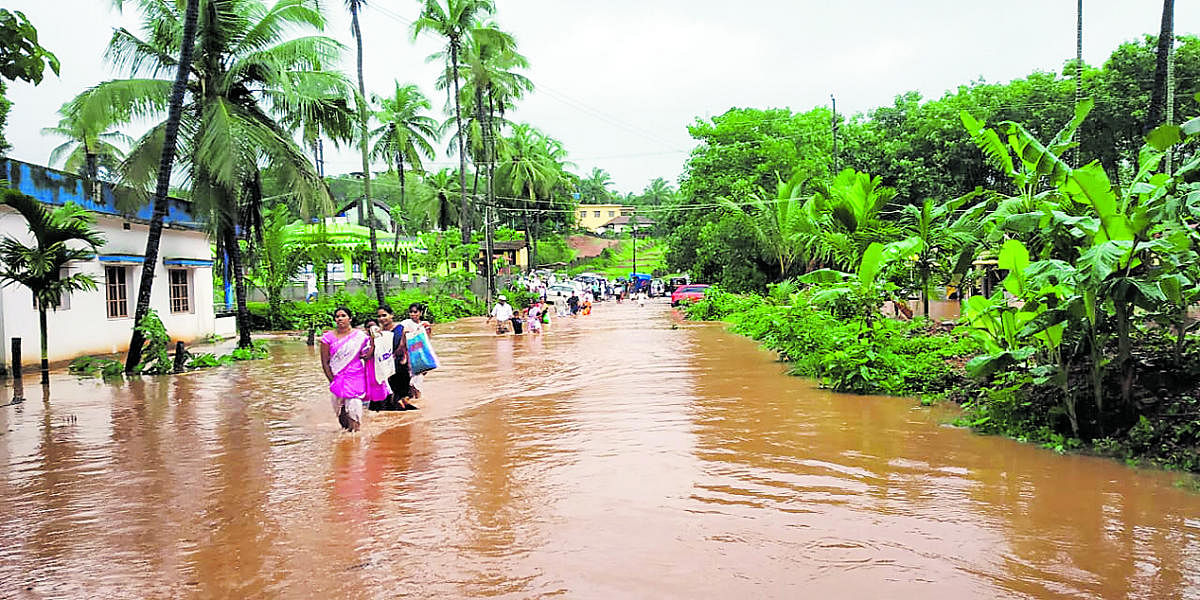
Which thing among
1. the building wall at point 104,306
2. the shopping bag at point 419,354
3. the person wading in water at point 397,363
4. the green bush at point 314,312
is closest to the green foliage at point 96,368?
the building wall at point 104,306

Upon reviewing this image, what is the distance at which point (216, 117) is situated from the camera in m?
18.2

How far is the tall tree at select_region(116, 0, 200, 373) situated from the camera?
1538 cm

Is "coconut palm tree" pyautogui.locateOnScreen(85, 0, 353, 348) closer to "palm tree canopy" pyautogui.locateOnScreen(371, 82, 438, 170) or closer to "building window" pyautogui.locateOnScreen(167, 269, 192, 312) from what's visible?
"building window" pyautogui.locateOnScreen(167, 269, 192, 312)

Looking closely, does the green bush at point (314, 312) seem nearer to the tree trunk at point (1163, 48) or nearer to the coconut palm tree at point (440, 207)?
the tree trunk at point (1163, 48)

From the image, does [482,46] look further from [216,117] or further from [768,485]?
[768,485]

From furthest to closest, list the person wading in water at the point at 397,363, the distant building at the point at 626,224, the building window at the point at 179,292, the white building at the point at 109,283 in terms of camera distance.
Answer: the distant building at the point at 626,224, the building window at the point at 179,292, the white building at the point at 109,283, the person wading in water at the point at 397,363

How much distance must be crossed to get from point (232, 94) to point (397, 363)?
12.2 meters

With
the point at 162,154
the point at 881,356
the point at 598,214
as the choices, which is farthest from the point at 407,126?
the point at 598,214

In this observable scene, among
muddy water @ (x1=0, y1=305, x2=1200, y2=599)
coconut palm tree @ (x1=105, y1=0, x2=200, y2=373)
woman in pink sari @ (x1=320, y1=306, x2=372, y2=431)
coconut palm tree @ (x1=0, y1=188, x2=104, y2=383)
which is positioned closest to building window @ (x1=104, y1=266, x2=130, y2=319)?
coconut palm tree @ (x1=105, y1=0, x2=200, y2=373)

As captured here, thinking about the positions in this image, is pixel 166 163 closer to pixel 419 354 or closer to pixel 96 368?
pixel 96 368

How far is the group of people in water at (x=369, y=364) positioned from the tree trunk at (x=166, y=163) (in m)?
6.83

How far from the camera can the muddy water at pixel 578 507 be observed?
16.7 feet

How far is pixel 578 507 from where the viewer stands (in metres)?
6.71

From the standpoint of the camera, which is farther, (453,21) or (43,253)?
(453,21)
